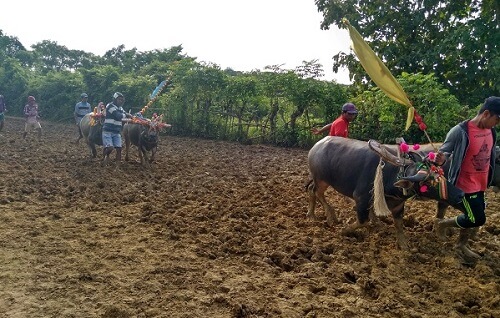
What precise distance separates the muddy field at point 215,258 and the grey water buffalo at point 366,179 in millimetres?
396

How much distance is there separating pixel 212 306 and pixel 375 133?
11.1 m

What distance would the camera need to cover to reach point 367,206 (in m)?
5.15

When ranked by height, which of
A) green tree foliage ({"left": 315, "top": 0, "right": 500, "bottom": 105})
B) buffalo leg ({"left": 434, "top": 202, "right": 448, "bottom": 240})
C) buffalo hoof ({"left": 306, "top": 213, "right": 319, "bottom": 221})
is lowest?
buffalo hoof ({"left": 306, "top": 213, "right": 319, "bottom": 221})

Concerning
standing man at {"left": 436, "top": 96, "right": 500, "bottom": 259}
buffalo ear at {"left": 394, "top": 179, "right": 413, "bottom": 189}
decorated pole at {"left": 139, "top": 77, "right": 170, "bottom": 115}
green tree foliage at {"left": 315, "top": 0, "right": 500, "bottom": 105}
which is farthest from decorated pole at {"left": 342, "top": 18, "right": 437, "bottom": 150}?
green tree foliage at {"left": 315, "top": 0, "right": 500, "bottom": 105}

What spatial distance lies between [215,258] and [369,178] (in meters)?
2.07

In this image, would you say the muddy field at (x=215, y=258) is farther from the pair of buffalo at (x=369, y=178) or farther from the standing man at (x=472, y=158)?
the standing man at (x=472, y=158)

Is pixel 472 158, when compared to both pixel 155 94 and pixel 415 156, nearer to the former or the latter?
pixel 415 156

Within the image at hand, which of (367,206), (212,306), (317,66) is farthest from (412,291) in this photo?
(317,66)

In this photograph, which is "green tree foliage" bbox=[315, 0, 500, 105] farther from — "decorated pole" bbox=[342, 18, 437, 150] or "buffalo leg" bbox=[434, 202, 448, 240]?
"decorated pole" bbox=[342, 18, 437, 150]

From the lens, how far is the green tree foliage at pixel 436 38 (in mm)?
12938

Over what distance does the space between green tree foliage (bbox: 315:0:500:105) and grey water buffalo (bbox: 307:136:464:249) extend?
8029mm

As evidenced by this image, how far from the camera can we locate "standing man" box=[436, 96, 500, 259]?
13.8ft

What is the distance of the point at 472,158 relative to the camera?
4312mm

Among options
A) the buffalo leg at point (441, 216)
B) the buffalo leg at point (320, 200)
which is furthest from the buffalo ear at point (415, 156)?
the buffalo leg at point (320, 200)
